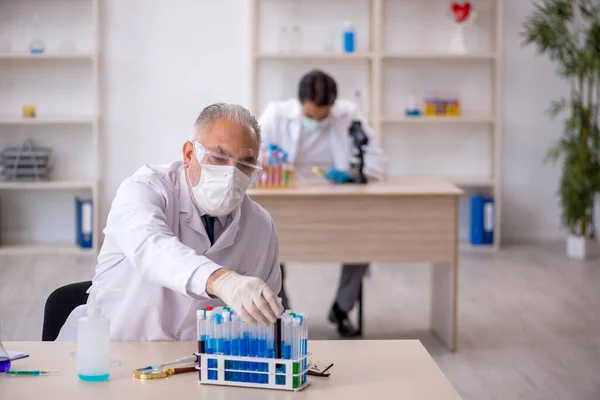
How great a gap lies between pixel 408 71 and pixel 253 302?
5545mm

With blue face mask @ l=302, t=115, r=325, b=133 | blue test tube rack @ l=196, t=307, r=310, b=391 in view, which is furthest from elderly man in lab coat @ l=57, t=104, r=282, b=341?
blue face mask @ l=302, t=115, r=325, b=133

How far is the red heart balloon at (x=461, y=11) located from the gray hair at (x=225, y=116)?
4.90 meters

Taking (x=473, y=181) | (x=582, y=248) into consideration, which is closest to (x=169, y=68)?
(x=473, y=181)

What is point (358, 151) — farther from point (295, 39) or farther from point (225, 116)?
point (225, 116)

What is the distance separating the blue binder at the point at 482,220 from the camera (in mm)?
6898

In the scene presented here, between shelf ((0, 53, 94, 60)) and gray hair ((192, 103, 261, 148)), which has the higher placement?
shelf ((0, 53, 94, 60))

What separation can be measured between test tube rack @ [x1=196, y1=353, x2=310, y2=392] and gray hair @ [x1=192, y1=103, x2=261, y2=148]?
0.64 m

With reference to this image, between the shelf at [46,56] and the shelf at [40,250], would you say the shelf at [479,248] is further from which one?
the shelf at [46,56]

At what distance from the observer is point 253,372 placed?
5.74 ft

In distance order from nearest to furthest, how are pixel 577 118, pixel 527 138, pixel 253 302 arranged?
1. pixel 253 302
2. pixel 577 118
3. pixel 527 138

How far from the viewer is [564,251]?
22.5 feet

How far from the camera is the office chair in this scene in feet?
7.72

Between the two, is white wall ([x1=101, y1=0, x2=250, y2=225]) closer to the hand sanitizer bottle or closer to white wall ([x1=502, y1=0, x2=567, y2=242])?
white wall ([x1=502, y1=0, x2=567, y2=242])

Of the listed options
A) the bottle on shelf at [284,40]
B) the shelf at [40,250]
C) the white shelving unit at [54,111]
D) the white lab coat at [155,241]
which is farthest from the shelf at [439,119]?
the white lab coat at [155,241]
